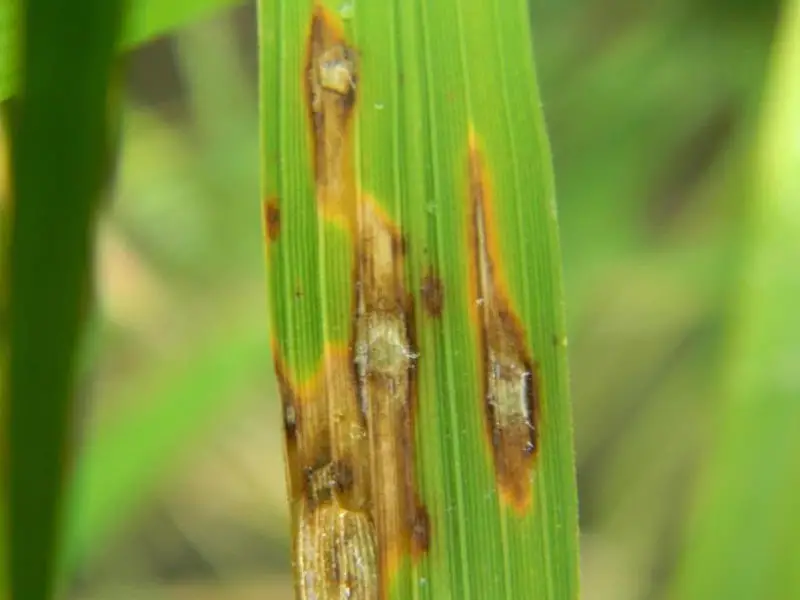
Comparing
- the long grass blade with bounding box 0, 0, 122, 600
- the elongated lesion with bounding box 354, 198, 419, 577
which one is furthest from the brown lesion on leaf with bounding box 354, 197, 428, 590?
the long grass blade with bounding box 0, 0, 122, 600

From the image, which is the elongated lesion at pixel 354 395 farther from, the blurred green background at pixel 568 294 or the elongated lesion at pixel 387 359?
the blurred green background at pixel 568 294

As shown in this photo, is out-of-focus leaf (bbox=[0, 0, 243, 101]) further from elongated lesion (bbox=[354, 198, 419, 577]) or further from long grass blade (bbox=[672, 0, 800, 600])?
long grass blade (bbox=[672, 0, 800, 600])

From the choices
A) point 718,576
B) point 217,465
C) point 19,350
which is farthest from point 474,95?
point 217,465

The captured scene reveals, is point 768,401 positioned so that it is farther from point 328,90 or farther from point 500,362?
point 328,90

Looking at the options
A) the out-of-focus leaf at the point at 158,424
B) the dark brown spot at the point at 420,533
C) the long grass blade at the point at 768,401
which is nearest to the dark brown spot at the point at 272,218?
the dark brown spot at the point at 420,533

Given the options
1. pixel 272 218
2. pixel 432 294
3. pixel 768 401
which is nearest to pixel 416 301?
pixel 432 294

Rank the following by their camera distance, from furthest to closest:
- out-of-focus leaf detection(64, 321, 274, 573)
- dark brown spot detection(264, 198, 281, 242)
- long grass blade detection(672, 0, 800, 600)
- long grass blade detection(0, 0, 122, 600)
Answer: out-of-focus leaf detection(64, 321, 274, 573)
long grass blade detection(672, 0, 800, 600)
dark brown spot detection(264, 198, 281, 242)
long grass blade detection(0, 0, 122, 600)
